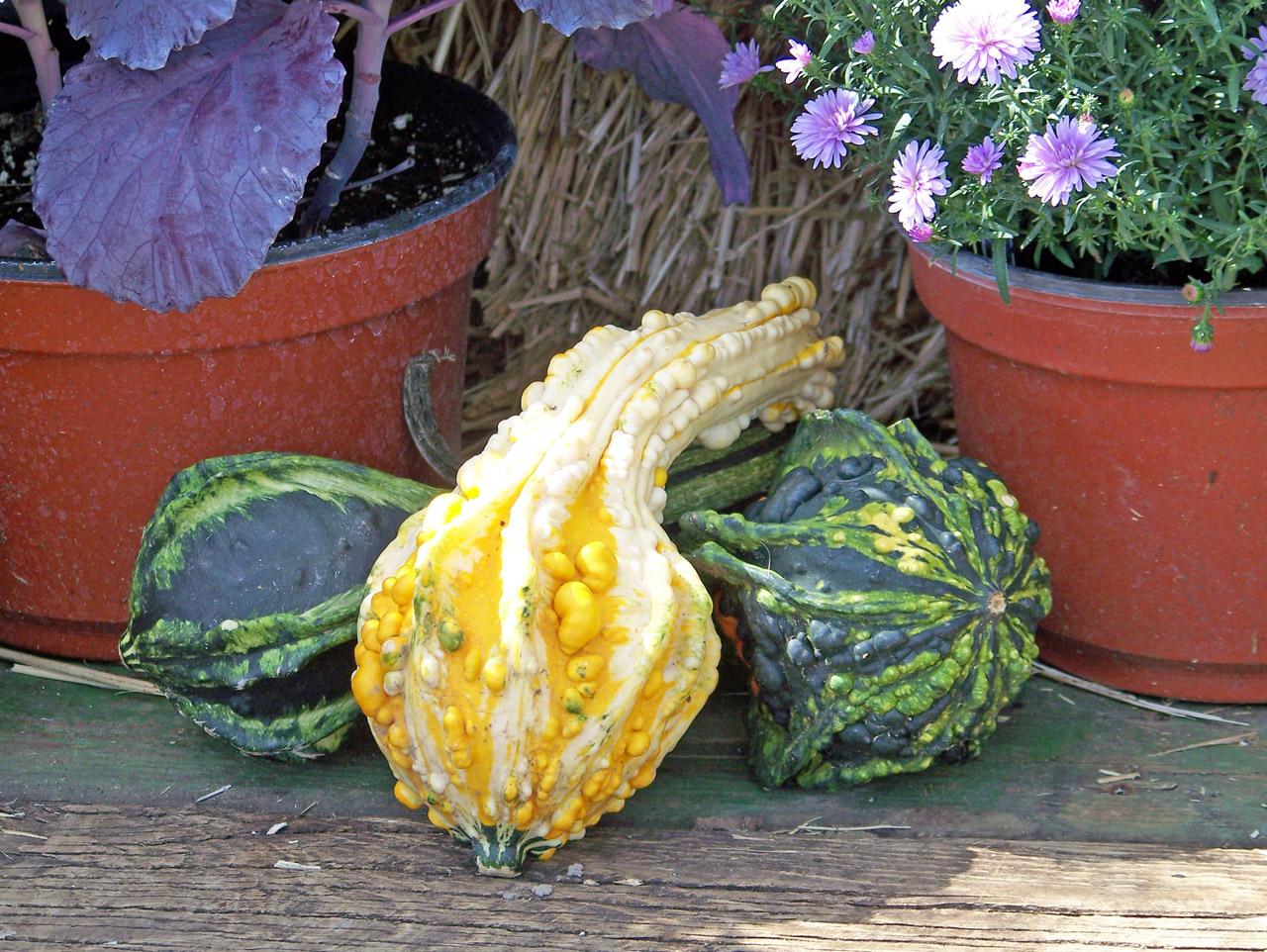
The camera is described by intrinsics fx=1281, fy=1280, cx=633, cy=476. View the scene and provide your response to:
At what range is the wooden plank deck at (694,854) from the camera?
116 centimetres

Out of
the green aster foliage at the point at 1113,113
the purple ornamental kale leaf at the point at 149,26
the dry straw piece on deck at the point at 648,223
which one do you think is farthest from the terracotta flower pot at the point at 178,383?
the green aster foliage at the point at 1113,113

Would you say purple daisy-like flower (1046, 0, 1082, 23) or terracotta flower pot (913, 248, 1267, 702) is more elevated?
purple daisy-like flower (1046, 0, 1082, 23)

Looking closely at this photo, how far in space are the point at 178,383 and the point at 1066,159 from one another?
951 millimetres

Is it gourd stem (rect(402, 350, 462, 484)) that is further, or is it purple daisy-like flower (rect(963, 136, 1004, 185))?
gourd stem (rect(402, 350, 462, 484))

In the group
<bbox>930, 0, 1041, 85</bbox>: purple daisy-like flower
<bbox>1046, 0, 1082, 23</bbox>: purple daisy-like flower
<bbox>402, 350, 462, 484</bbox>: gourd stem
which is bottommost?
<bbox>402, 350, 462, 484</bbox>: gourd stem

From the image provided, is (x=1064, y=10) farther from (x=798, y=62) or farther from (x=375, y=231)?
(x=375, y=231)

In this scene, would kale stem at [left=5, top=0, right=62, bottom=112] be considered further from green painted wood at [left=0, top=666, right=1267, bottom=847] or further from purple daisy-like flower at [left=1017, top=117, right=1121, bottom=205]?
purple daisy-like flower at [left=1017, top=117, right=1121, bottom=205]

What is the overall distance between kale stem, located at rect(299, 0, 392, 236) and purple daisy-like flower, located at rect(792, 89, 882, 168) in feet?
1.71

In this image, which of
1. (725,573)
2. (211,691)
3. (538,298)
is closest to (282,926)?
(211,691)

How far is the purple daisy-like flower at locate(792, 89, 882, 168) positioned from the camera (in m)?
1.25

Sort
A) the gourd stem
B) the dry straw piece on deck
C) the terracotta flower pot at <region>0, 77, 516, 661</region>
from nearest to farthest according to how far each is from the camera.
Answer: the terracotta flower pot at <region>0, 77, 516, 661</region> < the gourd stem < the dry straw piece on deck

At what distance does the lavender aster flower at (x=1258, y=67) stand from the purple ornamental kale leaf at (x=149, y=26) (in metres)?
0.91

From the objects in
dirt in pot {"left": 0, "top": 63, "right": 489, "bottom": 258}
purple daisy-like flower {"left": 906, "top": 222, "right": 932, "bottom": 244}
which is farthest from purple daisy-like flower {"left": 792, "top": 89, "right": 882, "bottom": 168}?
dirt in pot {"left": 0, "top": 63, "right": 489, "bottom": 258}

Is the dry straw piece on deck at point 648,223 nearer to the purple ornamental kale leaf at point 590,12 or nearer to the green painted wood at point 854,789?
the purple ornamental kale leaf at point 590,12
